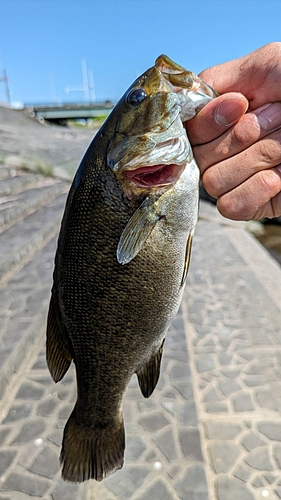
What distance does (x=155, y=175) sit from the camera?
1528 mm

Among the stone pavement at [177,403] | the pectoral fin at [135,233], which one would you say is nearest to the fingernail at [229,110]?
the pectoral fin at [135,233]

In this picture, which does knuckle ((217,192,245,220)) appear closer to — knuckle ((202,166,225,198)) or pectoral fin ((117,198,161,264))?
knuckle ((202,166,225,198))

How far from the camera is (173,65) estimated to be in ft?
4.74

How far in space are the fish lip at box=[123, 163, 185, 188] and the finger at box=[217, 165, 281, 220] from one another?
0.87 ft

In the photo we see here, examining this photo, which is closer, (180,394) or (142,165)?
(142,165)

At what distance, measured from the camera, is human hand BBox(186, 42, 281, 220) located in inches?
58.7

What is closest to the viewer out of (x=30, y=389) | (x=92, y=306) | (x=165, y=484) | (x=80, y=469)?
(x=92, y=306)

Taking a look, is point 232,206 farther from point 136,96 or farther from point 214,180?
point 136,96

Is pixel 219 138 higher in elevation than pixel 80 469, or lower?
higher

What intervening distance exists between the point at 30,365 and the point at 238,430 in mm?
1790

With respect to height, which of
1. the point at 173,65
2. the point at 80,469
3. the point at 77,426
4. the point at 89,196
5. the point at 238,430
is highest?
the point at 173,65

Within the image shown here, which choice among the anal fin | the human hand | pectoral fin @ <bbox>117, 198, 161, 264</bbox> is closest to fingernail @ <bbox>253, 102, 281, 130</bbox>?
the human hand

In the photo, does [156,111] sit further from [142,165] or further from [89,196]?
[89,196]

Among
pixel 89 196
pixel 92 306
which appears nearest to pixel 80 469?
pixel 92 306
